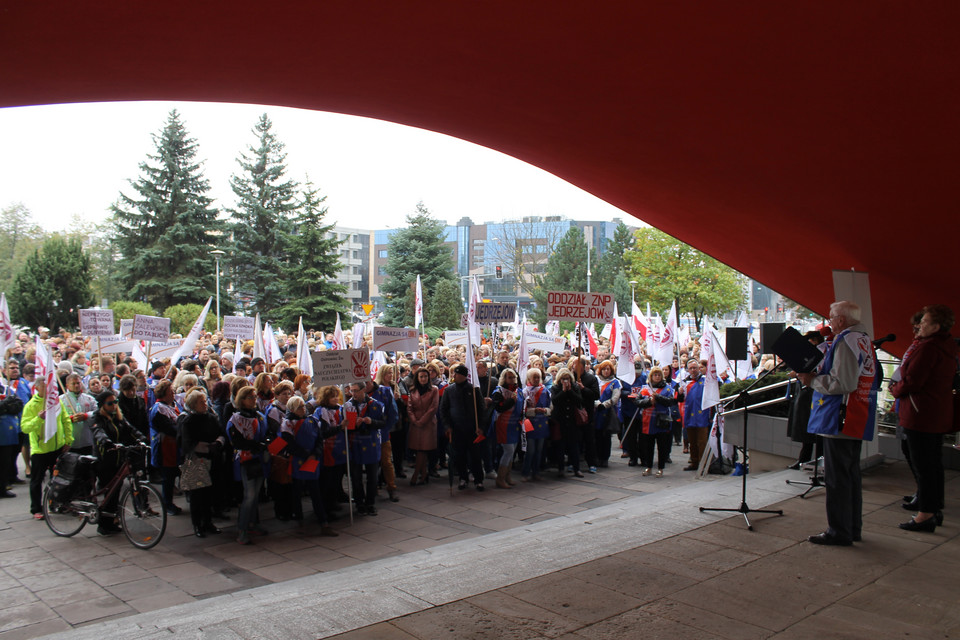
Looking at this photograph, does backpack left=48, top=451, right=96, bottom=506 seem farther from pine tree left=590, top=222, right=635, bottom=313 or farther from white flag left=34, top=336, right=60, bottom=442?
pine tree left=590, top=222, right=635, bottom=313

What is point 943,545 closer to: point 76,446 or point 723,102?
point 723,102

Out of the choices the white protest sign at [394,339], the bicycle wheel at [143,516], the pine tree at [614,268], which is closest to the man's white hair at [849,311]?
the bicycle wheel at [143,516]

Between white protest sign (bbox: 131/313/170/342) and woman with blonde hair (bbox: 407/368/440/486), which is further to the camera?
white protest sign (bbox: 131/313/170/342)

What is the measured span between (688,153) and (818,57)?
187cm

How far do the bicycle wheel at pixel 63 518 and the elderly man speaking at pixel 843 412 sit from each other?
791 centimetres

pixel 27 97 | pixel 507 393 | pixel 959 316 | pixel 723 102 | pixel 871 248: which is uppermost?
pixel 723 102

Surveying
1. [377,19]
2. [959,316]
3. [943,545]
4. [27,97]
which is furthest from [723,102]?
[959,316]

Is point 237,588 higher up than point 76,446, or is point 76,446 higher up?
point 76,446

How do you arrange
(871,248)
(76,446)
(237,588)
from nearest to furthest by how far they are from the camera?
(237,588) < (871,248) < (76,446)

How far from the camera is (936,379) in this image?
6359 millimetres

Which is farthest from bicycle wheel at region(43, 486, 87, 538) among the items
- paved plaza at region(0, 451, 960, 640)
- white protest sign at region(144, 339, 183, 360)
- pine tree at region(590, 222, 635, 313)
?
pine tree at region(590, 222, 635, 313)

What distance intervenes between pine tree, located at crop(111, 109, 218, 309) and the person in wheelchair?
38.5 metres

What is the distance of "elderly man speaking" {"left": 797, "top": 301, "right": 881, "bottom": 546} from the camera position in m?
5.89

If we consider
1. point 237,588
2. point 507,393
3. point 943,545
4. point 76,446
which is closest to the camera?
point 943,545
